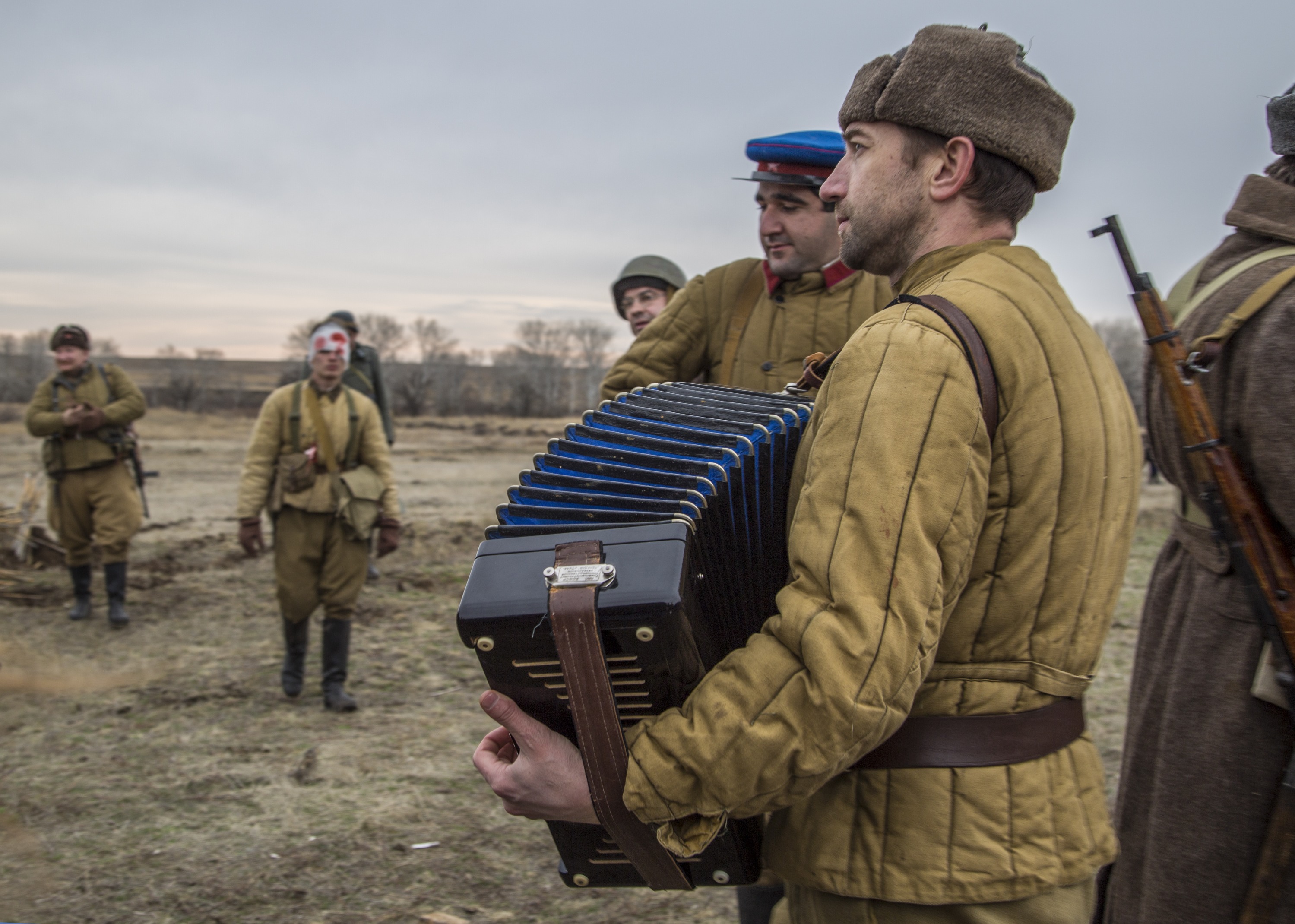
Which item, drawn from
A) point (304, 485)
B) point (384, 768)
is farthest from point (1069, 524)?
point (304, 485)

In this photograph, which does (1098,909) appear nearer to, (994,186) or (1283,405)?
(1283,405)

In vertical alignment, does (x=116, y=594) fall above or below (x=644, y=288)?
below

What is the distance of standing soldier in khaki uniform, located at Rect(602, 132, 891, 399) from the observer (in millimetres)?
2678

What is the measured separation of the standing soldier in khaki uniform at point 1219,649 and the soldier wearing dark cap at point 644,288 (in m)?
3.64

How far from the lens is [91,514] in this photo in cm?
738

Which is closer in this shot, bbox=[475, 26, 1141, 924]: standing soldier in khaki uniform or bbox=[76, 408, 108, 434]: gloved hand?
bbox=[475, 26, 1141, 924]: standing soldier in khaki uniform

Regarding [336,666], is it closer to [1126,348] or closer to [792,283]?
[792,283]

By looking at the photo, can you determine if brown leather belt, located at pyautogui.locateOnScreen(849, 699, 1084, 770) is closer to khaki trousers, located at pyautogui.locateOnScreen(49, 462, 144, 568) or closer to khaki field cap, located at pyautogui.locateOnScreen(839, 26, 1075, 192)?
khaki field cap, located at pyautogui.locateOnScreen(839, 26, 1075, 192)

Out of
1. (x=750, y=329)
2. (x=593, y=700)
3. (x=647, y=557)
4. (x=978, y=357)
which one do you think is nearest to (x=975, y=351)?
(x=978, y=357)

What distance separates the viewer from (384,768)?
4816mm

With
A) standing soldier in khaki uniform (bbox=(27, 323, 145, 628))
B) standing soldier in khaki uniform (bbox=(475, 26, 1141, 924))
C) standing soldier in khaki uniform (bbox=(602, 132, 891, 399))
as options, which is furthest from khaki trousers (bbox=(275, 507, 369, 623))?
standing soldier in khaki uniform (bbox=(475, 26, 1141, 924))

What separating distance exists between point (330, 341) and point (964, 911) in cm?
507

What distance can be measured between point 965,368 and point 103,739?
524 centimetres

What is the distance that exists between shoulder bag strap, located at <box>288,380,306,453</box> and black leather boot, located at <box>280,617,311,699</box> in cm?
100
